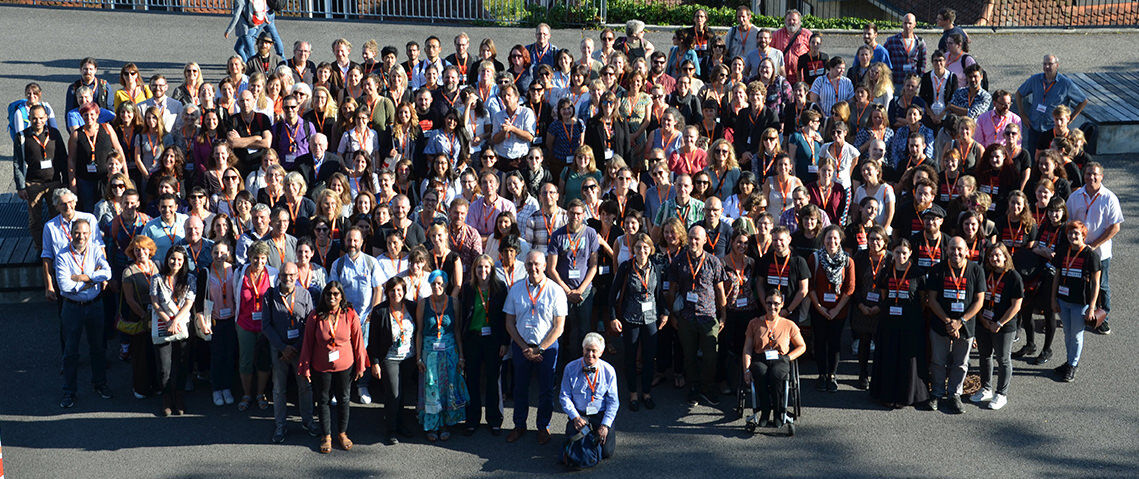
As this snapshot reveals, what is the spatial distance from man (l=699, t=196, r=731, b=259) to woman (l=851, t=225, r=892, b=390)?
46.0 inches

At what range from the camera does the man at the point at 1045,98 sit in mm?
13727

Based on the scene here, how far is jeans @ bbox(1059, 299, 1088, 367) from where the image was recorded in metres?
10.5

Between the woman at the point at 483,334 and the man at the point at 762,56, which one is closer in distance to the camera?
the woman at the point at 483,334

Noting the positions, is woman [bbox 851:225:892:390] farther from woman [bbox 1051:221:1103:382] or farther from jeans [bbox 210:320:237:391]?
jeans [bbox 210:320:237:391]

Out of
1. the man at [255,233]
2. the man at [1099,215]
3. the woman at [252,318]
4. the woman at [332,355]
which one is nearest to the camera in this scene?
the woman at [332,355]

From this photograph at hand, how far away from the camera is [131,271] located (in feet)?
33.3

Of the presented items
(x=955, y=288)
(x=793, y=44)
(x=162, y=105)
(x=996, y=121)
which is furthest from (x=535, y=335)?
(x=793, y=44)

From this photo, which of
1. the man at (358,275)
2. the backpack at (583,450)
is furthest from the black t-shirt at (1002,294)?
the man at (358,275)

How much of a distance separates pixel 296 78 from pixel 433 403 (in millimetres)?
5983

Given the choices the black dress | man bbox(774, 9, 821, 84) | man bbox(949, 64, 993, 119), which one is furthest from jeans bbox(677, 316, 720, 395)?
man bbox(774, 9, 821, 84)

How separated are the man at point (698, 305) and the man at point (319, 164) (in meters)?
3.90

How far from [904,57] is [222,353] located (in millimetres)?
9295

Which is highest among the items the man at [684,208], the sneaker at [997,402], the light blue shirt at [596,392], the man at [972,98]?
the man at [972,98]

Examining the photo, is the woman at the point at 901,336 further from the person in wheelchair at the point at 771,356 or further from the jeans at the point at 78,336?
the jeans at the point at 78,336
